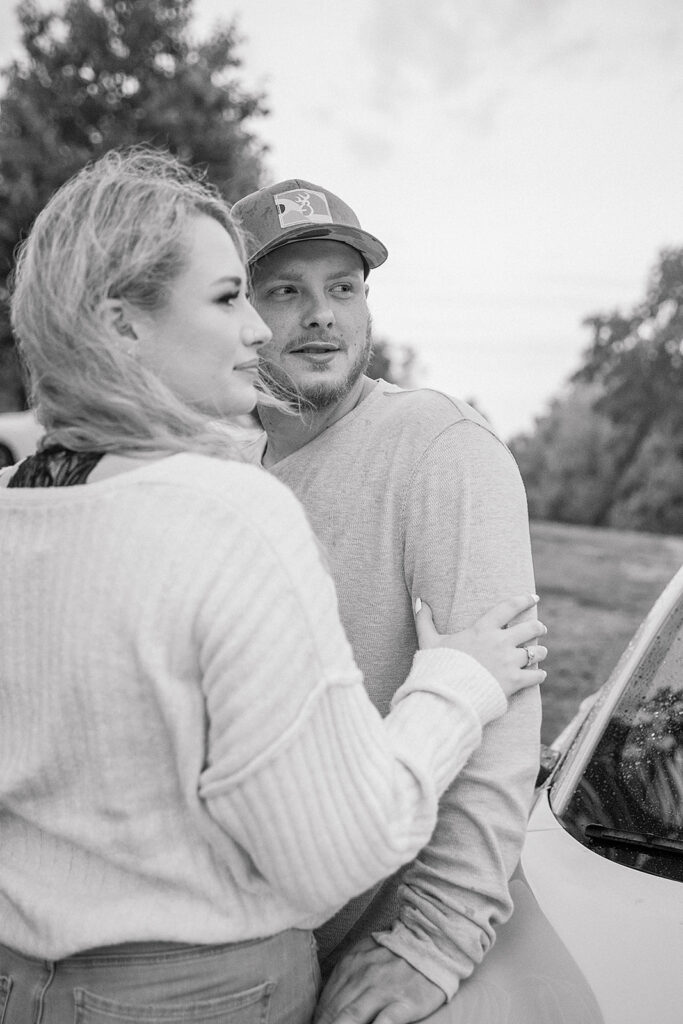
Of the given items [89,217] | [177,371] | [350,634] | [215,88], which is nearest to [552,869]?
[350,634]

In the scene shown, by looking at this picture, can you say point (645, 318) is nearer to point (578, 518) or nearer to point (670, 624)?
point (578, 518)

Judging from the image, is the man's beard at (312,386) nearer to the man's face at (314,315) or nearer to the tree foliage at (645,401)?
the man's face at (314,315)

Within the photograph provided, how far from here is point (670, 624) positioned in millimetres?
2303

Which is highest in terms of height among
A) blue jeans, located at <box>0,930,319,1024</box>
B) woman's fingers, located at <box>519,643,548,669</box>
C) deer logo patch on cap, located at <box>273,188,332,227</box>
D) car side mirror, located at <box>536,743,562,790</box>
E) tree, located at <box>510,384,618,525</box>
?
tree, located at <box>510,384,618,525</box>

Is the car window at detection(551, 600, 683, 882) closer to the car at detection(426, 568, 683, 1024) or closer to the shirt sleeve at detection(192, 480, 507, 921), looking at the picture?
the car at detection(426, 568, 683, 1024)

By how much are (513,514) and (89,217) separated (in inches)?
34.4

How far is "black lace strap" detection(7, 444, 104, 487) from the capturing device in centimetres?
121

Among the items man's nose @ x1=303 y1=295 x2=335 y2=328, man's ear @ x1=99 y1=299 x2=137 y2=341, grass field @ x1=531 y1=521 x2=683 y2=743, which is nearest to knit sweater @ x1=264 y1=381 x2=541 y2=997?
man's nose @ x1=303 y1=295 x2=335 y2=328

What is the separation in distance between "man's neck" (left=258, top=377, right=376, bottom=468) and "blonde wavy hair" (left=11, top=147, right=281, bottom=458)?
2.52ft

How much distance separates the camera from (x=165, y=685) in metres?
1.13

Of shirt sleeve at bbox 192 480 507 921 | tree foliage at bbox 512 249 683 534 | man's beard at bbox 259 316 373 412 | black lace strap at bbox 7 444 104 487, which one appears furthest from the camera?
tree foliage at bbox 512 249 683 534

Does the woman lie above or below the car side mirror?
above

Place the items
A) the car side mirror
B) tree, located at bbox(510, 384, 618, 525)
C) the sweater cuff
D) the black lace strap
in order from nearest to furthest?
the black lace strap, the sweater cuff, the car side mirror, tree, located at bbox(510, 384, 618, 525)

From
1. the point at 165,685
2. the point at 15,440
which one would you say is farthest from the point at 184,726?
the point at 15,440
